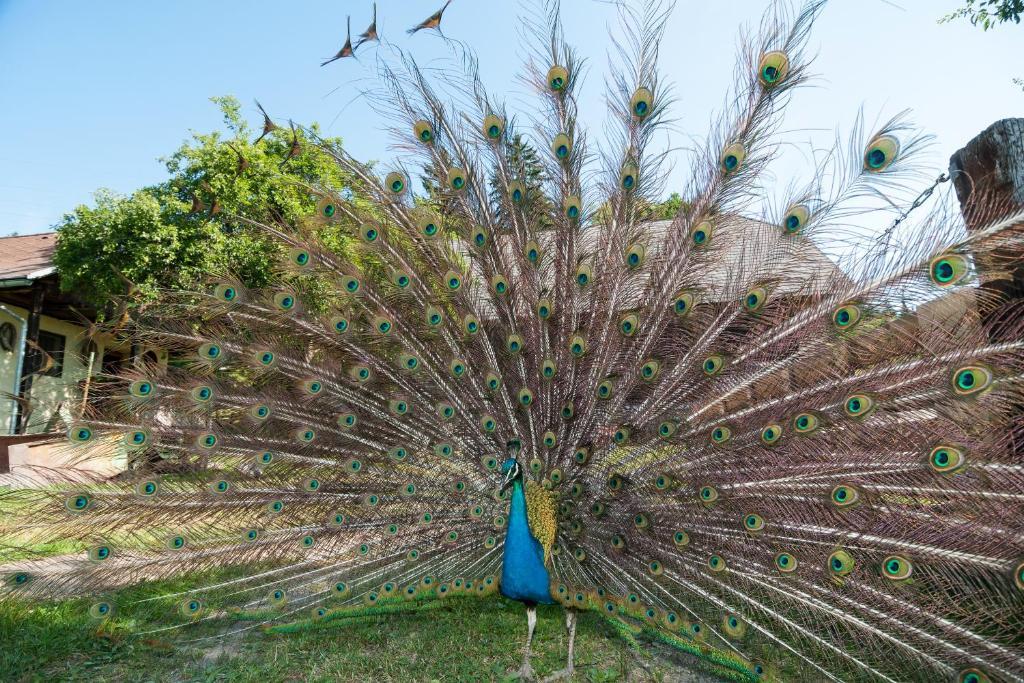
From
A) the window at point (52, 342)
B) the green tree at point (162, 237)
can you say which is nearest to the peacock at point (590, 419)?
the green tree at point (162, 237)

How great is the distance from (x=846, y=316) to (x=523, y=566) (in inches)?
79.8

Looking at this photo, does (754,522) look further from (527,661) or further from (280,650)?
(280,650)

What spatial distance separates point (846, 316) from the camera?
2812mm

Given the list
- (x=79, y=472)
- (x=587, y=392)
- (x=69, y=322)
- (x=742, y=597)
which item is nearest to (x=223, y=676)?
(x=79, y=472)

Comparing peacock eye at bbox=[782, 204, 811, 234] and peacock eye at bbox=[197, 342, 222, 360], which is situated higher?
peacock eye at bbox=[782, 204, 811, 234]

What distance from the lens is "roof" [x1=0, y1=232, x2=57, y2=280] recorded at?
33.5ft

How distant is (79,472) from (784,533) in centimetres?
359

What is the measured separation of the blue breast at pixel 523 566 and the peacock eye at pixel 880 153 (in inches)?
96.3

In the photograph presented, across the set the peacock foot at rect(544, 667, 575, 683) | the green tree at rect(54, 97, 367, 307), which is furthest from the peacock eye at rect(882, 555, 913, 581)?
the green tree at rect(54, 97, 367, 307)

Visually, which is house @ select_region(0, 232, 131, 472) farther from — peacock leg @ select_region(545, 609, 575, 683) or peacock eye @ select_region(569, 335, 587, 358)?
peacock leg @ select_region(545, 609, 575, 683)

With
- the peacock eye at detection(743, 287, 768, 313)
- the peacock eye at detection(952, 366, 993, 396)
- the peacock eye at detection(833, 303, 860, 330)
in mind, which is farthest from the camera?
the peacock eye at detection(743, 287, 768, 313)

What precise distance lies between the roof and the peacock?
27.8 ft

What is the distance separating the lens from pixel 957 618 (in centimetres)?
254

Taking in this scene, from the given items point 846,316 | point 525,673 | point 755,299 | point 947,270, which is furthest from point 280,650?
point 947,270
